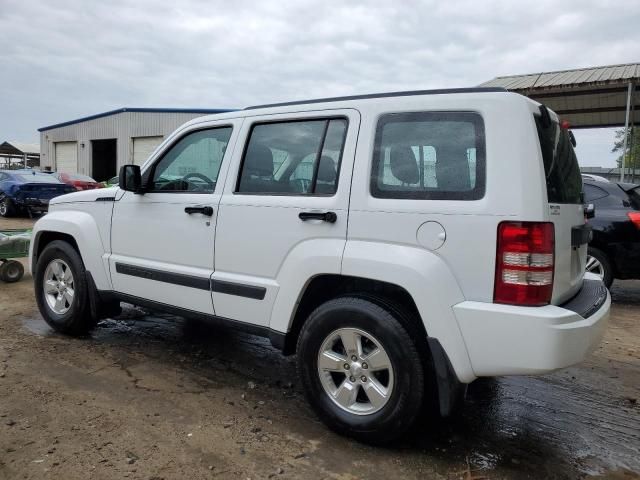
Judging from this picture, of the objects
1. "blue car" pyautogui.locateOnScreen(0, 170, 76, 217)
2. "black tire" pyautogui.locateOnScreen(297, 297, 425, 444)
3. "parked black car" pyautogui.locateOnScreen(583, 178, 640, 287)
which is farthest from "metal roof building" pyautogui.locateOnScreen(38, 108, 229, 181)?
"black tire" pyautogui.locateOnScreen(297, 297, 425, 444)

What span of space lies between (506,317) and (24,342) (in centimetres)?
417

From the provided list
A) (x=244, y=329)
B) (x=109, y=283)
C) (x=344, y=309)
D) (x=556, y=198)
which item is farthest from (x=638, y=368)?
(x=109, y=283)

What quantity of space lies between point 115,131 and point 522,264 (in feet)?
106

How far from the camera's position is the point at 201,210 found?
363cm

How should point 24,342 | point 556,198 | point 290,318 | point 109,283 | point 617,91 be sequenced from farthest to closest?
point 617,91, point 24,342, point 109,283, point 290,318, point 556,198

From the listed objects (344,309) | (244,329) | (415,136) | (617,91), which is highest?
(617,91)

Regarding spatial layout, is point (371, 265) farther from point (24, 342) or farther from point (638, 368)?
point (24, 342)

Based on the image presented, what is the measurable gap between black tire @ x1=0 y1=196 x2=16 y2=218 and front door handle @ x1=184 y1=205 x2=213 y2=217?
1481 centimetres

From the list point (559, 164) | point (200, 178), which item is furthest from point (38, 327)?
point (559, 164)

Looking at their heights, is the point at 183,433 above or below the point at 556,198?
below

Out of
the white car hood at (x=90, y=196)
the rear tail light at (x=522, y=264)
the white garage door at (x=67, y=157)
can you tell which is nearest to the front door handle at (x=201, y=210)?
the white car hood at (x=90, y=196)

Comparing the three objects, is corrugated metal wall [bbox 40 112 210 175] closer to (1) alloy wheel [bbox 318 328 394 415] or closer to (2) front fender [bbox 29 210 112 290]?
(2) front fender [bbox 29 210 112 290]

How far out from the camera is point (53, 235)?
496 cm

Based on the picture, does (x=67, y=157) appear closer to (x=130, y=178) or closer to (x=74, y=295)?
(x=74, y=295)
